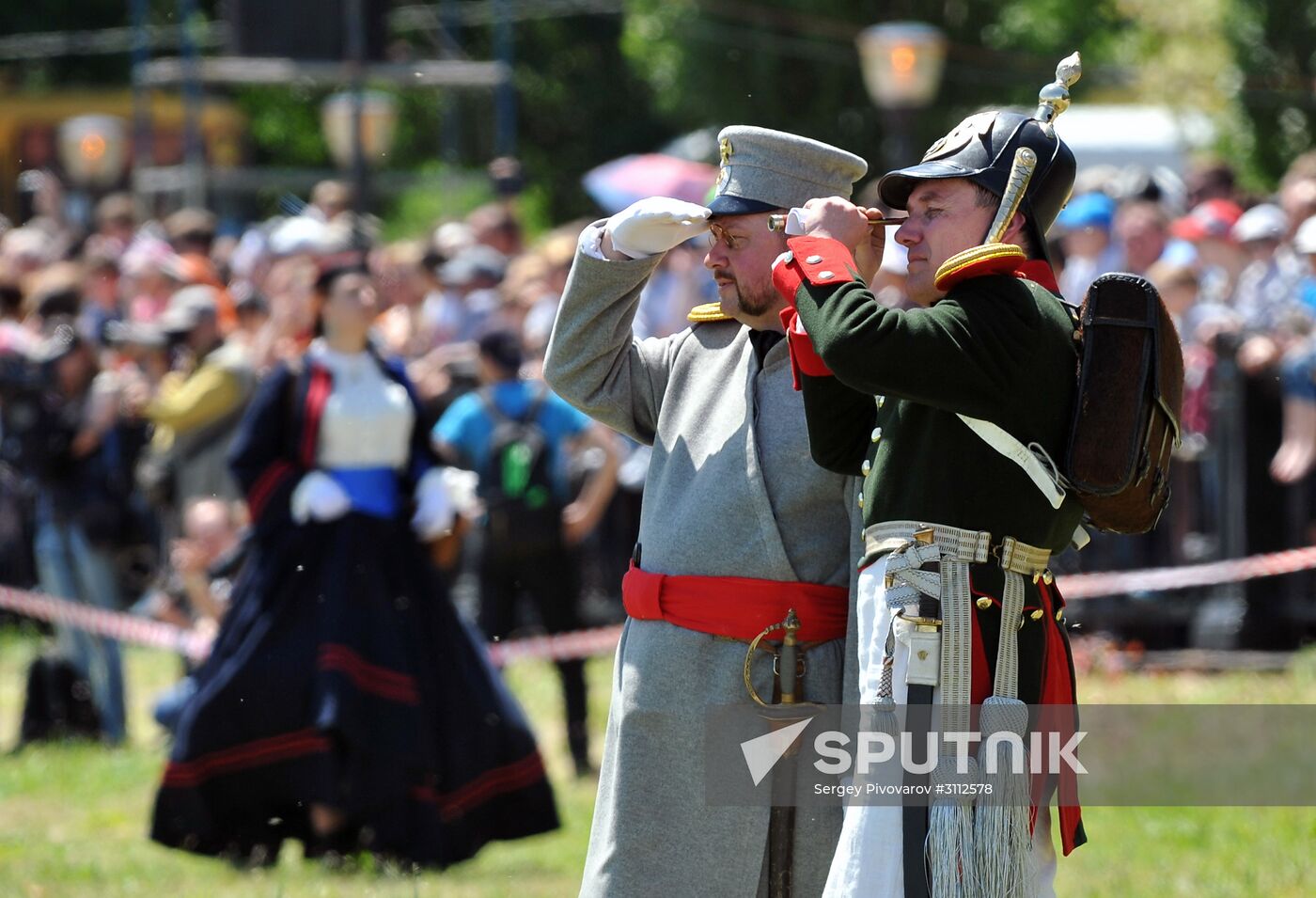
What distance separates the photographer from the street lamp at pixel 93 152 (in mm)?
20031

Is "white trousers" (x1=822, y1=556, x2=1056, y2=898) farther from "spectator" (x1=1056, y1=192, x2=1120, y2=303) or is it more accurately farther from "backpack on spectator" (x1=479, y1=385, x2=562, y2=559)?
"spectator" (x1=1056, y1=192, x2=1120, y2=303)

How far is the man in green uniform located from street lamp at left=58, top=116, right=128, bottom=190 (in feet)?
57.5

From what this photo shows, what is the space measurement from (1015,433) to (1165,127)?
740 inches

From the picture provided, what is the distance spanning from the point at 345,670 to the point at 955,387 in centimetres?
348

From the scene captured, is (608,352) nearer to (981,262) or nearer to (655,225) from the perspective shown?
(655,225)

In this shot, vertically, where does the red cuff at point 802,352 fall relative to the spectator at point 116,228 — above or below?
above

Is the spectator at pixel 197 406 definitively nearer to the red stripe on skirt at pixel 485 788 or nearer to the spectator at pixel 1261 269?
the red stripe on skirt at pixel 485 788

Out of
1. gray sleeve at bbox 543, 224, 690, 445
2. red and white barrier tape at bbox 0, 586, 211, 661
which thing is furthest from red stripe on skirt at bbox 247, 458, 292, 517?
gray sleeve at bbox 543, 224, 690, 445

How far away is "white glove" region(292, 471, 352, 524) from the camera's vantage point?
6570 mm

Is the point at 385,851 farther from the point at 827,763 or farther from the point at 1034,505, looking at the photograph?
the point at 1034,505

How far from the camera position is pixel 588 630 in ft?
29.9

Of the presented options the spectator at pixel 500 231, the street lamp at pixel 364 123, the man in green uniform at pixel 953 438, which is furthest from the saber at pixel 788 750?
the street lamp at pixel 364 123

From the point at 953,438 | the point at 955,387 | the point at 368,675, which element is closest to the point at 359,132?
the point at 368,675

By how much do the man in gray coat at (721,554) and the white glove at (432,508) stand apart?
265 centimetres
